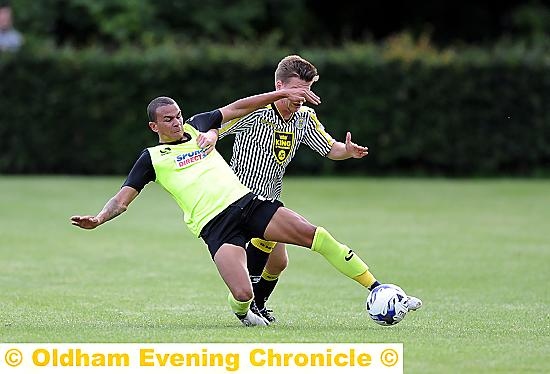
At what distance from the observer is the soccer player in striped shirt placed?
9344 millimetres

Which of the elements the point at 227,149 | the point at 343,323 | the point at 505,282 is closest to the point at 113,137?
the point at 227,149

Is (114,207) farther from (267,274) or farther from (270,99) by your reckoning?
(267,274)

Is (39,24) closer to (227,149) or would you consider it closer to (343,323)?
(227,149)

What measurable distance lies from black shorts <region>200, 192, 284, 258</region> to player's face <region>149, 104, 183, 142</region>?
0.71 metres

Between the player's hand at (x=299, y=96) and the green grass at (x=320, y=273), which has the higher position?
the player's hand at (x=299, y=96)

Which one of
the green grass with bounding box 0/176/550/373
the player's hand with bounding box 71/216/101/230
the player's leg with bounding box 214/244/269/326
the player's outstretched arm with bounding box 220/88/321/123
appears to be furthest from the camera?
the player's outstretched arm with bounding box 220/88/321/123

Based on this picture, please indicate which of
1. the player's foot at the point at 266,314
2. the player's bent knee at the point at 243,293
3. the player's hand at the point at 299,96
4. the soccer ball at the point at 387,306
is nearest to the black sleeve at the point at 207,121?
the player's hand at the point at 299,96

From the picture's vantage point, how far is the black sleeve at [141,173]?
29.2 feet

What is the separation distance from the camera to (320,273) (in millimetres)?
14234

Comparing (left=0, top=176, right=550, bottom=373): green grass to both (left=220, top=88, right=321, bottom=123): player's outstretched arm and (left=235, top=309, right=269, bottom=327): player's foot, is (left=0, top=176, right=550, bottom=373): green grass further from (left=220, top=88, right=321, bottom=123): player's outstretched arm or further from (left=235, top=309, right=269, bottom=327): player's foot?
(left=220, top=88, right=321, bottom=123): player's outstretched arm

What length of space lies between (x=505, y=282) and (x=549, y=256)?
2.74m

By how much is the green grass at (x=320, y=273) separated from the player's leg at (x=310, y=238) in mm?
498

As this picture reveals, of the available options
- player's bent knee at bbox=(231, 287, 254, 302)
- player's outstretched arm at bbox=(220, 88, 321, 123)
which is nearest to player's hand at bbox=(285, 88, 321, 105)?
player's outstretched arm at bbox=(220, 88, 321, 123)

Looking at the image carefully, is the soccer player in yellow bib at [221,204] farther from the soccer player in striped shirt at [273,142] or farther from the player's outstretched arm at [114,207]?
the soccer player in striped shirt at [273,142]
